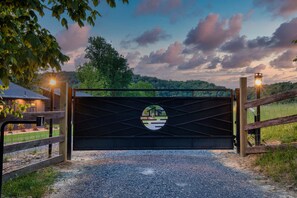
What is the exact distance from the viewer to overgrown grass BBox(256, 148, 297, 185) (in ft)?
17.1

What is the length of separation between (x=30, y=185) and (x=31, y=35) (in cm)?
331

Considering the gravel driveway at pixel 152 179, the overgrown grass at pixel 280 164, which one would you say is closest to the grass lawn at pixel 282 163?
the overgrown grass at pixel 280 164

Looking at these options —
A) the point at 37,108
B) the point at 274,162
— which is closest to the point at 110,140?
the point at 274,162

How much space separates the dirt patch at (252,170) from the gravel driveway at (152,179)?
161mm

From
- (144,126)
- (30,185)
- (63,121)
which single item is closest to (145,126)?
(144,126)

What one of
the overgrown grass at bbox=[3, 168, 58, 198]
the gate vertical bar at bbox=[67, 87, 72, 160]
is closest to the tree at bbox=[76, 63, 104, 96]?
the gate vertical bar at bbox=[67, 87, 72, 160]

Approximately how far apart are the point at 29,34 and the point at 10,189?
10.5 feet

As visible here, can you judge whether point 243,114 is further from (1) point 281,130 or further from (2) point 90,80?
(2) point 90,80

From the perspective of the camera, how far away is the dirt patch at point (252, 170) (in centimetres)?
472

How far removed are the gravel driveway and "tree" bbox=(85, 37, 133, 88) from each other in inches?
1600

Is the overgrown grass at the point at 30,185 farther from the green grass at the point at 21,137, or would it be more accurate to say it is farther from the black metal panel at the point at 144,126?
the green grass at the point at 21,137

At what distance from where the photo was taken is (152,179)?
545 cm

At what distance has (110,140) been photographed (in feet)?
26.3

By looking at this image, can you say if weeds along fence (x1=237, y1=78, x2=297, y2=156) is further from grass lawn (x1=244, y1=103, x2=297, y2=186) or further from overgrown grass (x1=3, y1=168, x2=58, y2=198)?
overgrown grass (x1=3, y1=168, x2=58, y2=198)
